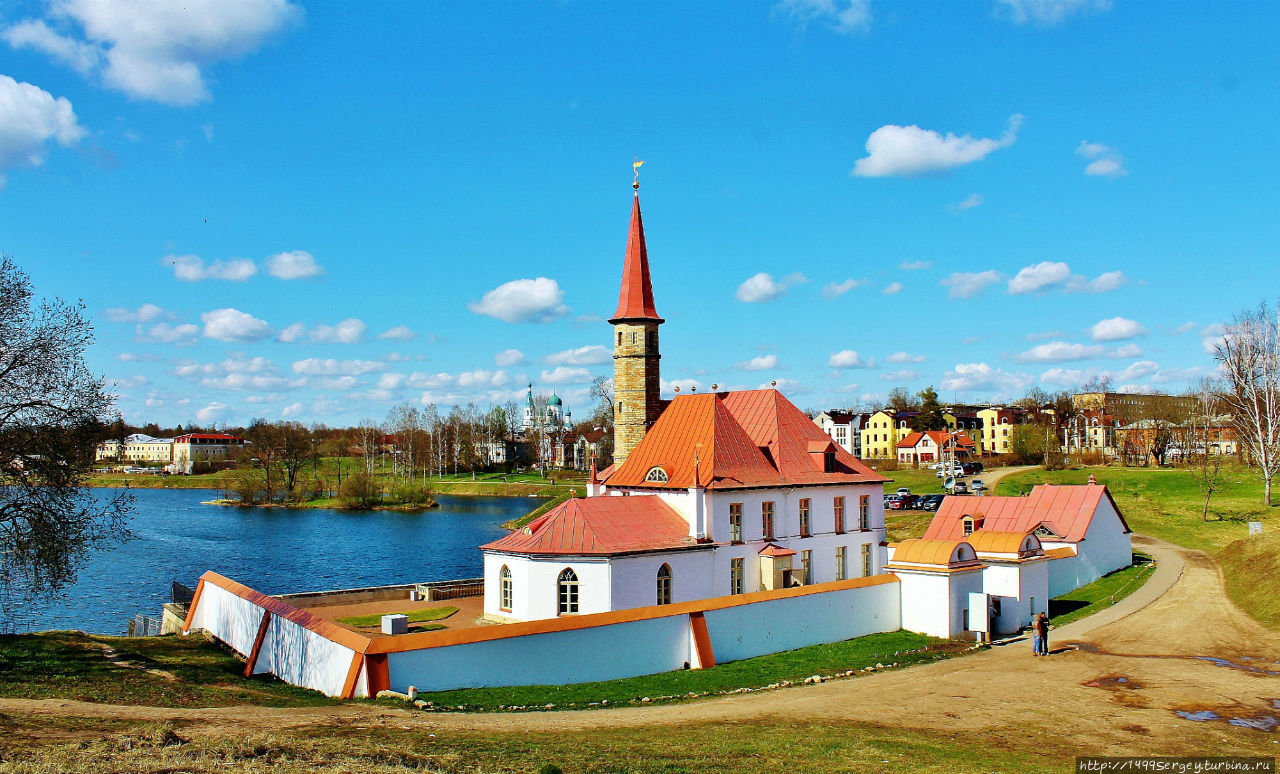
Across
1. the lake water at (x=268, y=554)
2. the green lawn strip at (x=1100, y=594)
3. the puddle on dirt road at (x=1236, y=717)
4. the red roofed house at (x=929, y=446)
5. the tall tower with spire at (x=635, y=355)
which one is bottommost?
the lake water at (x=268, y=554)

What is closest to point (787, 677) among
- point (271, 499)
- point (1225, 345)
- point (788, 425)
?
point (788, 425)

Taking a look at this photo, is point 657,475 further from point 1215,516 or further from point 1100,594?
point 1215,516

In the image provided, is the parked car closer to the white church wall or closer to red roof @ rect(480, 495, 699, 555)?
the white church wall

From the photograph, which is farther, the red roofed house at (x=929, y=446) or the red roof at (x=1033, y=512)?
the red roofed house at (x=929, y=446)

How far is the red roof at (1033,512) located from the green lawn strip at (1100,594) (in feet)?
6.29

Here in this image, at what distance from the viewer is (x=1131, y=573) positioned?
117 feet

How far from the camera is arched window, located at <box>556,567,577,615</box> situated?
27578mm

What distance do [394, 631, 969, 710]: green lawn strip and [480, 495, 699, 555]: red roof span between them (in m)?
6.53

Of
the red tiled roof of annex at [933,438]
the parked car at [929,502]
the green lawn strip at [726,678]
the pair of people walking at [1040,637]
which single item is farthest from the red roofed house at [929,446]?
the pair of people walking at [1040,637]

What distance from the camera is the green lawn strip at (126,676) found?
15.6m

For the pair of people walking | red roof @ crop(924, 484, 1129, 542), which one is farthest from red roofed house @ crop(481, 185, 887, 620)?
the pair of people walking

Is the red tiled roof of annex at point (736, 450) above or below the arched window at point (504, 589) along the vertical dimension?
above

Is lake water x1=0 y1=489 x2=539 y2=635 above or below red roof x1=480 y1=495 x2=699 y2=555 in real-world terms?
below

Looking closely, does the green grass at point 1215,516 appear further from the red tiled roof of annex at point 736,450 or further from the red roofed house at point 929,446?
the red roofed house at point 929,446
